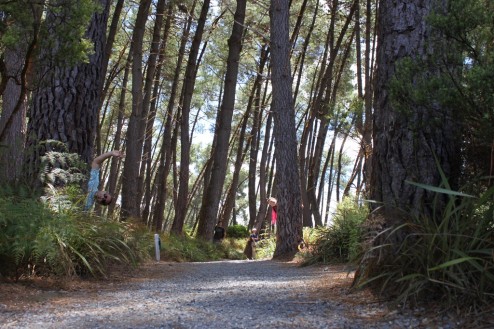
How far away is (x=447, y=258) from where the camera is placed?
10.9ft

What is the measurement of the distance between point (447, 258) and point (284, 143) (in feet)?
25.7

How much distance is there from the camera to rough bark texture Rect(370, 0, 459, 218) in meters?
4.08

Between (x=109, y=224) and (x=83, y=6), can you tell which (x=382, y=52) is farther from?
(x=109, y=224)

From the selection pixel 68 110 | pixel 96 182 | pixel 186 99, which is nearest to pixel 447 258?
pixel 68 110

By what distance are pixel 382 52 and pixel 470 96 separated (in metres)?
1.17

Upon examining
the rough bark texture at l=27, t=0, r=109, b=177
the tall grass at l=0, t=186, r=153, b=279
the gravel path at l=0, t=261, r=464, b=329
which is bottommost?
the gravel path at l=0, t=261, r=464, b=329

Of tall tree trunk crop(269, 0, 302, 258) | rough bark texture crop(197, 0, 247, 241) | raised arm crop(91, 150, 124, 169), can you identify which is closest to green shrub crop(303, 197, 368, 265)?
tall tree trunk crop(269, 0, 302, 258)

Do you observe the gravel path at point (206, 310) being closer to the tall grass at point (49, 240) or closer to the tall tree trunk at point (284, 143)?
the tall grass at point (49, 240)

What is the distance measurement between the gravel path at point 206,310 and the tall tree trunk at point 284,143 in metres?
5.60

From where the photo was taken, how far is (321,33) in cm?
2272

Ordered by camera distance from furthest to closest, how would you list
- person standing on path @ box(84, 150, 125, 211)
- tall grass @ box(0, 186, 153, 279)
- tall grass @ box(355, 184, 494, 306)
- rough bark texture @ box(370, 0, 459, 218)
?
1. person standing on path @ box(84, 150, 125, 211)
2. tall grass @ box(0, 186, 153, 279)
3. rough bark texture @ box(370, 0, 459, 218)
4. tall grass @ box(355, 184, 494, 306)

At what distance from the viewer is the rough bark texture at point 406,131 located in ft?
13.4

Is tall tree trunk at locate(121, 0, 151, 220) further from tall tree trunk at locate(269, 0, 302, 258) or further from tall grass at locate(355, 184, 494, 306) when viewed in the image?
tall grass at locate(355, 184, 494, 306)

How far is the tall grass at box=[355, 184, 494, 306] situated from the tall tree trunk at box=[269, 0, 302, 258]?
685cm
